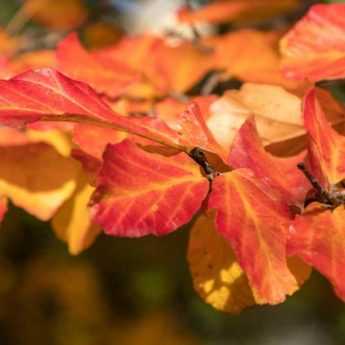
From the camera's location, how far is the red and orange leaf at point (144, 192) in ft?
1.71

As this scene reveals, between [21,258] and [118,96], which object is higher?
[118,96]

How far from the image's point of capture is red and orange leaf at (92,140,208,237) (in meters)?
0.52

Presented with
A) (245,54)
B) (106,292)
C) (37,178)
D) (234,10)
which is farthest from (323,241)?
(106,292)

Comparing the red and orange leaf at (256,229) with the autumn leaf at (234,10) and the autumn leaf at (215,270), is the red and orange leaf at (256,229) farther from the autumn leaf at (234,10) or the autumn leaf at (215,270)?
the autumn leaf at (234,10)

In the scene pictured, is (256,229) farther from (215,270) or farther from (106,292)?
(106,292)

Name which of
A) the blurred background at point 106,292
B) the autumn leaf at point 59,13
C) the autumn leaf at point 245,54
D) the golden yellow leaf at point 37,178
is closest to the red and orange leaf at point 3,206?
the golden yellow leaf at point 37,178

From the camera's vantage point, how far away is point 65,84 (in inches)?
21.8

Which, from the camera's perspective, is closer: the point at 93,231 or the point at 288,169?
the point at 288,169

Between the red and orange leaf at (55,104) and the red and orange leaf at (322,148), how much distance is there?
9 centimetres

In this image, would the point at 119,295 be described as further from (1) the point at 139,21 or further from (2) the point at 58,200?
(2) the point at 58,200

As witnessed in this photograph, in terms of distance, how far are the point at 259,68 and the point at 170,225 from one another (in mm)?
464

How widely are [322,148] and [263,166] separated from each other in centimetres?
4

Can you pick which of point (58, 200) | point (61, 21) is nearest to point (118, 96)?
point (58, 200)

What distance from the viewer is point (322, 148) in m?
0.57
